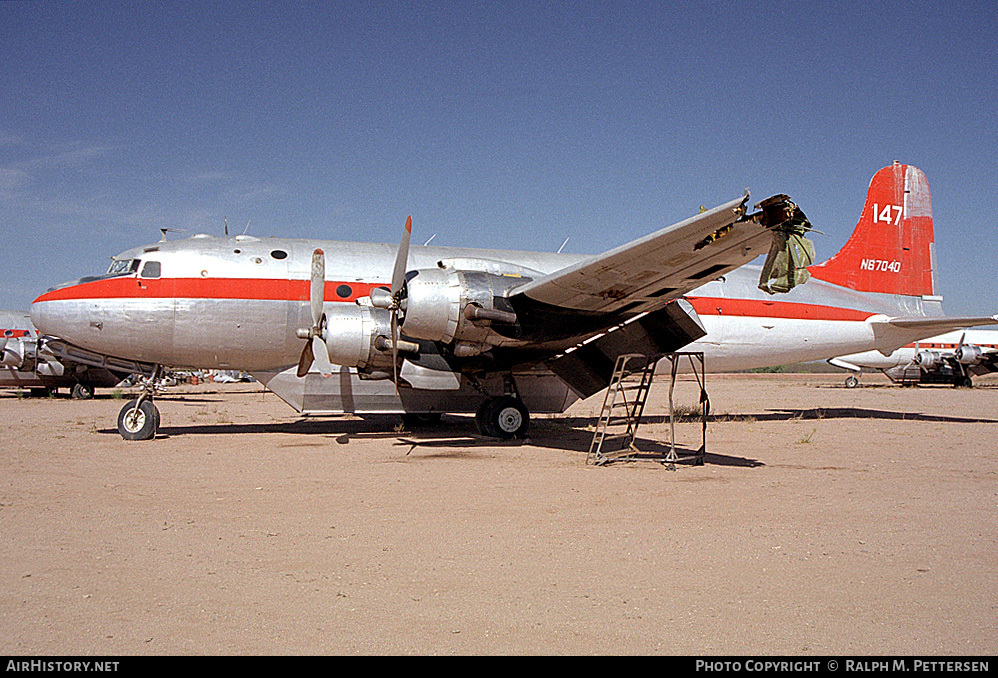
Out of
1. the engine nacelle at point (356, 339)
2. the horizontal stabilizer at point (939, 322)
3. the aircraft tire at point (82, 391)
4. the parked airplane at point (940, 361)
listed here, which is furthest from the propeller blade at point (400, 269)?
the parked airplane at point (940, 361)

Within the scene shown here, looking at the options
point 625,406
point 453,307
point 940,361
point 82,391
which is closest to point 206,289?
point 453,307

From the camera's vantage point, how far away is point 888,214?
17250 millimetres

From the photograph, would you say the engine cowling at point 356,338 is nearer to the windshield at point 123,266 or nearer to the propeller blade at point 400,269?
the propeller blade at point 400,269

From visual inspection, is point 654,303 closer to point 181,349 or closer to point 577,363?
point 577,363

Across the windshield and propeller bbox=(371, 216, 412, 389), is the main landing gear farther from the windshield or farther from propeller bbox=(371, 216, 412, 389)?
propeller bbox=(371, 216, 412, 389)

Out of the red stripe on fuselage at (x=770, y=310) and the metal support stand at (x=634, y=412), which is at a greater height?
the red stripe on fuselage at (x=770, y=310)

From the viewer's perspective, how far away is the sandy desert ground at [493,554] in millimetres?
3154

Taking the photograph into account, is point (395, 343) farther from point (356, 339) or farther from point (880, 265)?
point (880, 265)

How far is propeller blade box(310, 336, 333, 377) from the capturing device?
10.4m

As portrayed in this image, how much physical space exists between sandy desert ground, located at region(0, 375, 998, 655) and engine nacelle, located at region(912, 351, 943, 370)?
32181mm

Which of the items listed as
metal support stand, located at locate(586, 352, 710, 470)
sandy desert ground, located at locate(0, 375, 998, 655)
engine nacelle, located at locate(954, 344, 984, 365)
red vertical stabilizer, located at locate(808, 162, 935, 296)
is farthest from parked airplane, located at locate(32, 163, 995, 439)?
engine nacelle, located at locate(954, 344, 984, 365)

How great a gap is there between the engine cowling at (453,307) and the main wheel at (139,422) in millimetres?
4781

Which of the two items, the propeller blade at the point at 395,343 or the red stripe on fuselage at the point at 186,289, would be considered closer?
the propeller blade at the point at 395,343

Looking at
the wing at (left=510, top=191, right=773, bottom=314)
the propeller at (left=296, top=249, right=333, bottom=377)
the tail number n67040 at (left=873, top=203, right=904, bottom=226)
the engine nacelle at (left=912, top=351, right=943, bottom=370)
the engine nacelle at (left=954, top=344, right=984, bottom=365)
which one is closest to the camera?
the wing at (left=510, top=191, right=773, bottom=314)
